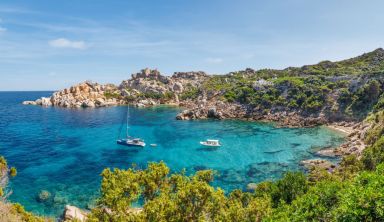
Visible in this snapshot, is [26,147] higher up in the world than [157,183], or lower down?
lower down

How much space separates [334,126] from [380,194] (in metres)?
75.4

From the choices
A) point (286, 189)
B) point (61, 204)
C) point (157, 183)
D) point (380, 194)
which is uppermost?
point (380, 194)

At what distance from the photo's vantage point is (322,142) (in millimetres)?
63812

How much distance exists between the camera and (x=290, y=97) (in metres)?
100

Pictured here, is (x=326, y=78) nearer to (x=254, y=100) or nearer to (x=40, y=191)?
(x=254, y=100)

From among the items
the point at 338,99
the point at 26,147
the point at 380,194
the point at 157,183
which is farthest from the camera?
the point at 338,99

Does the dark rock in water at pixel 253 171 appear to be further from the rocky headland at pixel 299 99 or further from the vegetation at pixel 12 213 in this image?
the vegetation at pixel 12 213

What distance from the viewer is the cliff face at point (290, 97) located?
83.6m

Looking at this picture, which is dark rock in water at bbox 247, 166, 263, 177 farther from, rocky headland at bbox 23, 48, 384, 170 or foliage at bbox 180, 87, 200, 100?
foliage at bbox 180, 87, 200, 100

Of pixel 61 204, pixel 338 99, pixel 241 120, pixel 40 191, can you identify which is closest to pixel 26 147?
pixel 40 191

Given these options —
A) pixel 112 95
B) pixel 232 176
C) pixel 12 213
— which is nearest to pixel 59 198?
pixel 12 213

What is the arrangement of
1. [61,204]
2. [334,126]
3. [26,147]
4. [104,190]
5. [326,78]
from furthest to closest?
1. [326,78]
2. [334,126]
3. [26,147]
4. [61,204]
5. [104,190]

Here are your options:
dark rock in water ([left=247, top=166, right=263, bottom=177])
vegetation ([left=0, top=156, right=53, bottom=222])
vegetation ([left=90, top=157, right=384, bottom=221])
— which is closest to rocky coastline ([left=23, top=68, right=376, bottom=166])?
dark rock in water ([left=247, top=166, right=263, bottom=177])

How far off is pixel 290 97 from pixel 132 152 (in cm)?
6439
